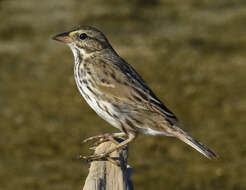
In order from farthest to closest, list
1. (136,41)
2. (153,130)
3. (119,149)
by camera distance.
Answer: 1. (136,41)
2. (153,130)
3. (119,149)

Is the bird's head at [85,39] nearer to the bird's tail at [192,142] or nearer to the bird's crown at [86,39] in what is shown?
the bird's crown at [86,39]

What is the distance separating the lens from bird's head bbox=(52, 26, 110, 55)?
6570mm

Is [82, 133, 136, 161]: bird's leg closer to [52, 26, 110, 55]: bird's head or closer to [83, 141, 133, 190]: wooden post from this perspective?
[83, 141, 133, 190]: wooden post

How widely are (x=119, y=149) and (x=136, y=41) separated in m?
12.4

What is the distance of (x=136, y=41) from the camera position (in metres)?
17.7

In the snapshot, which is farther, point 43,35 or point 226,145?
point 43,35

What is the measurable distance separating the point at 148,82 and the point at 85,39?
859 centimetres

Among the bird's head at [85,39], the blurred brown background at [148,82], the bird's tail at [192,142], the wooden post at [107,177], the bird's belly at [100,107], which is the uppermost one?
the bird's head at [85,39]

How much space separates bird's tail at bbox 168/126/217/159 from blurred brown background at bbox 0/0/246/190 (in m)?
5.41

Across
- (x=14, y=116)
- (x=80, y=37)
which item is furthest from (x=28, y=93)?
(x=80, y=37)

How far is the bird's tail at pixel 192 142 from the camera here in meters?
5.35

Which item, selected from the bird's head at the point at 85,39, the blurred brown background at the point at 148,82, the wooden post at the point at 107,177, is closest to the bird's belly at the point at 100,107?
the bird's head at the point at 85,39

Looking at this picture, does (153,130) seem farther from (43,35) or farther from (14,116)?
(43,35)

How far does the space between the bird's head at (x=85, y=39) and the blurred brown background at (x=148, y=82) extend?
516cm
